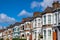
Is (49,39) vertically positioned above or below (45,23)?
below

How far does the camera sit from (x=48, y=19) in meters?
45.1

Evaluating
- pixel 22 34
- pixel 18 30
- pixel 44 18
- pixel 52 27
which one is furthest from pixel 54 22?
pixel 18 30

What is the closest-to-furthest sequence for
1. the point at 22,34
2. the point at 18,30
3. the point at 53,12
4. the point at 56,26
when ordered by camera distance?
the point at 56,26 → the point at 53,12 → the point at 22,34 → the point at 18,30

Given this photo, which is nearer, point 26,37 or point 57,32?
point 57,32

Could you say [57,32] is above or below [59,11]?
below

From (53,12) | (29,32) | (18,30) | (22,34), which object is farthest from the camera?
(18,30)

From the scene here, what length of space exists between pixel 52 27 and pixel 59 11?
4270 millimetres

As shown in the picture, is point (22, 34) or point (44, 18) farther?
point (22, 34)

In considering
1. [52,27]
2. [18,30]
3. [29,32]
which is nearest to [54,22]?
[52,27]

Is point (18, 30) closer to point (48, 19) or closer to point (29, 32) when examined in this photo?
point (29, 32)

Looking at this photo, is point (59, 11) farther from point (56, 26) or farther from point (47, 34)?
point (47, 34)

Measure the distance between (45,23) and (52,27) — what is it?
2.80m

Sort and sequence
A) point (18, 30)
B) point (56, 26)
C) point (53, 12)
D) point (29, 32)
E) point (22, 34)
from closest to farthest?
point (56, 26), point (53, 12), point (29, 32), point (22, 34), point (18, 30)

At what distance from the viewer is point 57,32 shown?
4125 centimetres
